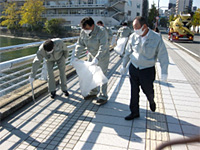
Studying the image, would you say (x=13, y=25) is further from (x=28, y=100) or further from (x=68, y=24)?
(x=28, y=100)

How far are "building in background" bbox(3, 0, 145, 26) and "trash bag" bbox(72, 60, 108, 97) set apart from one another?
4943 centimetres

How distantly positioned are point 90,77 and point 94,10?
2105 inches

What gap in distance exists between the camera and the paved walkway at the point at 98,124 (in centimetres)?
304

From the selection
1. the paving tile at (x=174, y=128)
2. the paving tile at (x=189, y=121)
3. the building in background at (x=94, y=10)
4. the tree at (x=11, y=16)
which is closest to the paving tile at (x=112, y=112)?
the paving tile at (x=174, y=128)

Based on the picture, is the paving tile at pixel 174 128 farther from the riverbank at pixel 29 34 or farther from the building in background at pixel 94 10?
the building in background at pixel 94 10

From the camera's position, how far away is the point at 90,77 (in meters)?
Result: 4.09

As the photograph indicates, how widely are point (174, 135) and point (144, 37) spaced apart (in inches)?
65.7

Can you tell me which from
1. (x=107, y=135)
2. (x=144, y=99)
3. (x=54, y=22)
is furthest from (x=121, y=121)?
(x=54, y=22)

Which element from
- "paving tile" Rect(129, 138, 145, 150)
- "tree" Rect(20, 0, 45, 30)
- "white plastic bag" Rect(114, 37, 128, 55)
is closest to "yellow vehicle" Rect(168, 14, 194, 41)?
"white plastic bag" Rect(114, 37, 128, 55)

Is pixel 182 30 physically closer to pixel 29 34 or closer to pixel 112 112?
pixel 112 112

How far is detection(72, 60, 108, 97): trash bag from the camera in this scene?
402 cm

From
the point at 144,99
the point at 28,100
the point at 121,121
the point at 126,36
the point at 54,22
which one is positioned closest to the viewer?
the point at 121,121

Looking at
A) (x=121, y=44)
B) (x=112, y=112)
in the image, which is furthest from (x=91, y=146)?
(x=121, y=44)

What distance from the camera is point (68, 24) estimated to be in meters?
56.7
